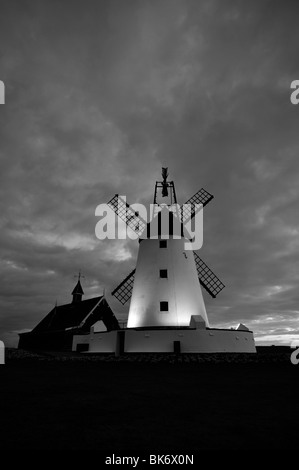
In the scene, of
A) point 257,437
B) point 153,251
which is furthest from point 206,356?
point 257,437

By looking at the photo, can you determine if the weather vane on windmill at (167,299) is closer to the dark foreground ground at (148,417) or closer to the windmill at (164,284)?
the windmill at (164,284)

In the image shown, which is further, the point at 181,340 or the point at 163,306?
the point at 163,306

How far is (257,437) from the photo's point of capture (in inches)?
160

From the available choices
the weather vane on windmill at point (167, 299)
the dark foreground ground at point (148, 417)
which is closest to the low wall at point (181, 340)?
the weather vane on windmill at point (167, 299)

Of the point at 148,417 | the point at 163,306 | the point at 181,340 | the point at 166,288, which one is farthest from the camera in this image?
the point at 166,288

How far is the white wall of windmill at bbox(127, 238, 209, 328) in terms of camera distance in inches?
891

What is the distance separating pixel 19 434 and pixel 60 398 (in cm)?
269

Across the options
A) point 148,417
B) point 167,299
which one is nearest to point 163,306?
point 167,299

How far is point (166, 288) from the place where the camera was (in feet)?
76.5

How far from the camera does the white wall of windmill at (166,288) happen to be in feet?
74.3

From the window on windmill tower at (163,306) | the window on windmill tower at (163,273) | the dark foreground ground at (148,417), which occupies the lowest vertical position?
the dark foreground ground at (148,417)

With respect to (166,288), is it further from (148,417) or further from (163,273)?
(148,417)

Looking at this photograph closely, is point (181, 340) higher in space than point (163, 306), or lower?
lower
